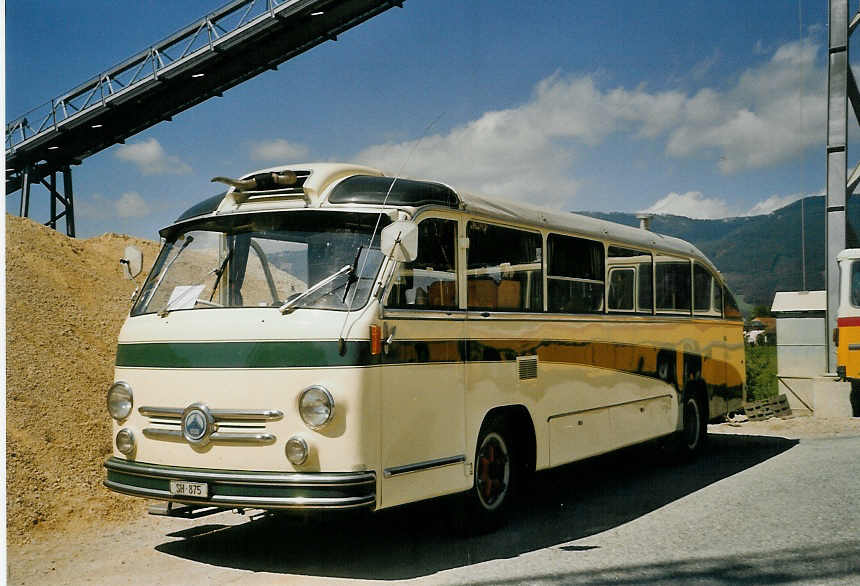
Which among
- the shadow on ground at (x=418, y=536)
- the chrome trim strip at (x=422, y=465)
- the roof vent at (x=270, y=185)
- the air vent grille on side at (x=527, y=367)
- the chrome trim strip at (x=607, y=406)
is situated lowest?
the shadow on ground at (x=418, y=536)

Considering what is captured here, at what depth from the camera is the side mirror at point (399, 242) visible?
20.6 ft

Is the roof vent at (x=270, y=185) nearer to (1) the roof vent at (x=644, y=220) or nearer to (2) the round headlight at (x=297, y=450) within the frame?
(2) the round headlight at (x=297, y=450)

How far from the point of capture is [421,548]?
7.16 meters

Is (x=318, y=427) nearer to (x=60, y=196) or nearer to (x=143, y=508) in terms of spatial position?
(x=143, y=508)

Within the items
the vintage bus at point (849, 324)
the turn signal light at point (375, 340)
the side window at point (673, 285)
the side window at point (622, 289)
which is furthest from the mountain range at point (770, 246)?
the turn signal light at point (375, 340)

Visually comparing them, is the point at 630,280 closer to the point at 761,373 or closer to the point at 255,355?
the point at 255,355

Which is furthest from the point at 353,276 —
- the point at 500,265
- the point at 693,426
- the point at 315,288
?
the point at 693,426

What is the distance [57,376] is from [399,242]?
20.7 ft

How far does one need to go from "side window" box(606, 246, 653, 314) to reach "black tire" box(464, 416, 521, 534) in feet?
8.57

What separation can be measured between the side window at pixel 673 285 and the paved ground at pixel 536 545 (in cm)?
252

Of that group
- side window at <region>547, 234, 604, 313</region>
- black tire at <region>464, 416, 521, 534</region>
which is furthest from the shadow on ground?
side window at <region>547, 234, 604, 313</region>

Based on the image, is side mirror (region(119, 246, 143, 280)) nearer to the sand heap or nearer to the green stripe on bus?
the green stripe on bus

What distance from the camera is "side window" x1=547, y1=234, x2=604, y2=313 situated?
8625mm

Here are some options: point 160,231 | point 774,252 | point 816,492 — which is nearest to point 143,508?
point 160,231
